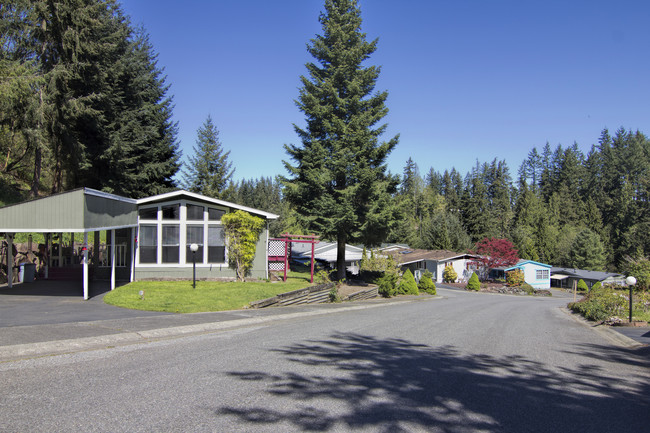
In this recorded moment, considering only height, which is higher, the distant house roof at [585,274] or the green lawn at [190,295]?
the green lawn at [190,295]

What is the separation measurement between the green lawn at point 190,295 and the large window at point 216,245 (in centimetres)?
125

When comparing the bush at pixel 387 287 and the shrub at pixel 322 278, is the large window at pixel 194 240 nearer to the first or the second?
the shrub at pixel 322 278

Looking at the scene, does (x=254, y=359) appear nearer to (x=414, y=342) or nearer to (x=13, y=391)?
(x=13, y=391)

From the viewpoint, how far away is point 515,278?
48812 mm

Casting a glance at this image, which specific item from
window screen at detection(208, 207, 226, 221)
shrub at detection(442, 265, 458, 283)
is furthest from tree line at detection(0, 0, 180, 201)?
shrub at detection(442, 265, 458, 283)

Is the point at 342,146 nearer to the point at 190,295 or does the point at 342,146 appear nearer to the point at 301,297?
the point at 301,297

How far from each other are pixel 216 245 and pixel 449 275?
38056mm

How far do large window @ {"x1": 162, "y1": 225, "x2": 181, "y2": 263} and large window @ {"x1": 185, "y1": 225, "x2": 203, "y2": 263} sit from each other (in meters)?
0.46

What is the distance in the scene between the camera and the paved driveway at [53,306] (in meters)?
10.8

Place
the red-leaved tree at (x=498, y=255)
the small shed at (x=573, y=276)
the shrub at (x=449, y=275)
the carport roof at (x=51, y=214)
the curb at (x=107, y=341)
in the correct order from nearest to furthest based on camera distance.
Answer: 1. the curb at (x=107, y=341)
2. the carport roof at (x=51, y=214)
3. the red-leaved tree at (x=498, y=255)
4. the shrub at (x=449, y=275)
5. the small shed at (x=573, y=276)

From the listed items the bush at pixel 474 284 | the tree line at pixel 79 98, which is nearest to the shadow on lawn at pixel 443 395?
the tree line at pixel 79 98

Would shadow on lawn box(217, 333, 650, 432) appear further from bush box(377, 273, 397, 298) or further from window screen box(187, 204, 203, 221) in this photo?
bush box(377, 273, 397, 298)

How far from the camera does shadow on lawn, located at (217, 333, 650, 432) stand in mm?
4953

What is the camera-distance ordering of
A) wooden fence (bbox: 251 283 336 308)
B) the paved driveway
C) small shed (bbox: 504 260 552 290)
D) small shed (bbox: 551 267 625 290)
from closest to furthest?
the paved driveway < wooden fence (bbox: 251 283 336 308) < small shed (bbox: 504 260 552 290) < small shed (bbox: 551 267 625 290)
